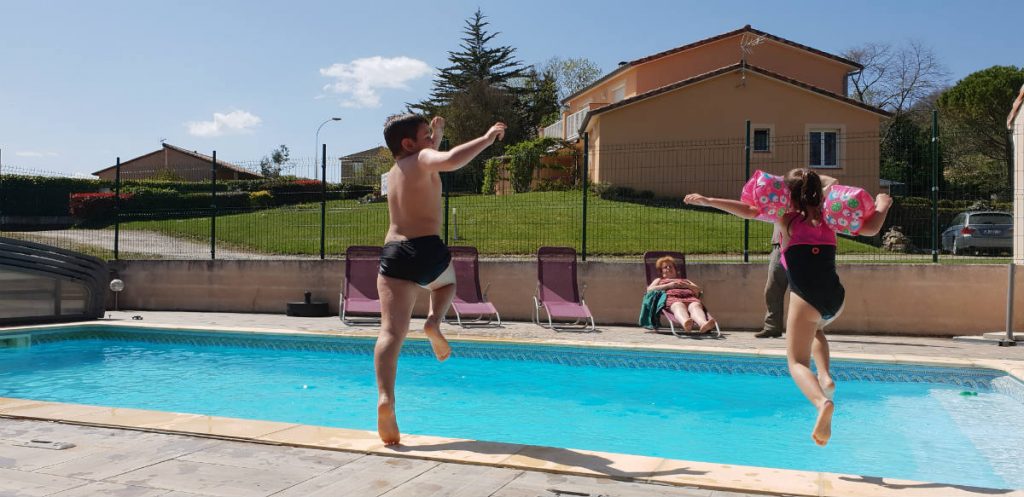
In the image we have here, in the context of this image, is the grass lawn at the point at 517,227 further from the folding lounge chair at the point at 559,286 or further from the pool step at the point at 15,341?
the pool step at the point at 15,341

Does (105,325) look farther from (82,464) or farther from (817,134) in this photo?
(817,134)

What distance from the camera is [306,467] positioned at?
11.8 feet

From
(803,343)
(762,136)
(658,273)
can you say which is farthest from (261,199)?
(803,343)

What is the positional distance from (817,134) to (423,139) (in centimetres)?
2293

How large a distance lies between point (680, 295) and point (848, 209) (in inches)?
272

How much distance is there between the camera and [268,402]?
6980mm

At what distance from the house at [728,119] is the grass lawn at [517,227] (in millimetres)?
1054

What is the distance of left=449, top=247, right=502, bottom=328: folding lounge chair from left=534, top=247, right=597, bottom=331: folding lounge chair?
Result: 0.73 meters

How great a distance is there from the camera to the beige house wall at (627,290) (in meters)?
10.3

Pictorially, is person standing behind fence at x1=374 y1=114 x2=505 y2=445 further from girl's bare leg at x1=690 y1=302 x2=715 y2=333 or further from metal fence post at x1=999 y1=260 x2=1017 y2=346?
metal fence post at x1=999 y1=260 x2=1017 y2=346

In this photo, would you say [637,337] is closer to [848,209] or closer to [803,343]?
[803,343]

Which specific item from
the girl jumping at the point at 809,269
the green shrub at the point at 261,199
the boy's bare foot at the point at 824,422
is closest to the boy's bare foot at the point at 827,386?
the girl jumping at the point at 809,269

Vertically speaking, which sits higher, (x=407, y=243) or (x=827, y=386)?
(x=407, y=243)

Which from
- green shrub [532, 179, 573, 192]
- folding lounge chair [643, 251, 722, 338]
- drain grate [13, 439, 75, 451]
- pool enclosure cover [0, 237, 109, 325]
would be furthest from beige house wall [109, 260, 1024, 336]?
drain grate [13, 439, 75, 451]
